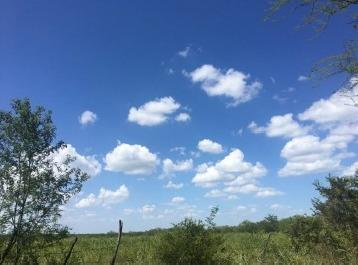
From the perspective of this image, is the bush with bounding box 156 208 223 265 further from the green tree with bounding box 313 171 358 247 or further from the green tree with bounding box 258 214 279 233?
the green tree with bounding box 258 214 279 233

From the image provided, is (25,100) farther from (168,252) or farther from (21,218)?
(168,252)

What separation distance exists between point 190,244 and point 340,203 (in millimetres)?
10033

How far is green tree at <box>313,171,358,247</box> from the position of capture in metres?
28.2

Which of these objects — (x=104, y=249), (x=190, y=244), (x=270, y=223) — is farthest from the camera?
(x=270, y=223)

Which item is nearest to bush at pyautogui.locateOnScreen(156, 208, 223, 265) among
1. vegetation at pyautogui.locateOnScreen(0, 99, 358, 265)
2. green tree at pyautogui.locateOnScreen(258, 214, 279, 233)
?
Result: vegetation at pyautogui.locateOnScreen(0, 99, 358, 265)

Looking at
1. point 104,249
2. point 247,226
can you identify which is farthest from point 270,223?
point 104,249

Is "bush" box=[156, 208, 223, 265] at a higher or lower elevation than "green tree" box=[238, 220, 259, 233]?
lower

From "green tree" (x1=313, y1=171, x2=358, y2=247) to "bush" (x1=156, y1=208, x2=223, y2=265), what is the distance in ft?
25.1

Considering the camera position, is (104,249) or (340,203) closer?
(340,203)

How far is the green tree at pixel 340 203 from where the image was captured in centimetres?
2825

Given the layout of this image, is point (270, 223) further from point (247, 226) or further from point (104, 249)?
point (104, 249)

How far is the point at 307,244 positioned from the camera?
30734mm

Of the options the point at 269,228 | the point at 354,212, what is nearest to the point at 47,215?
the point at 354,212

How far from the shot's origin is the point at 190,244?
982 inches
